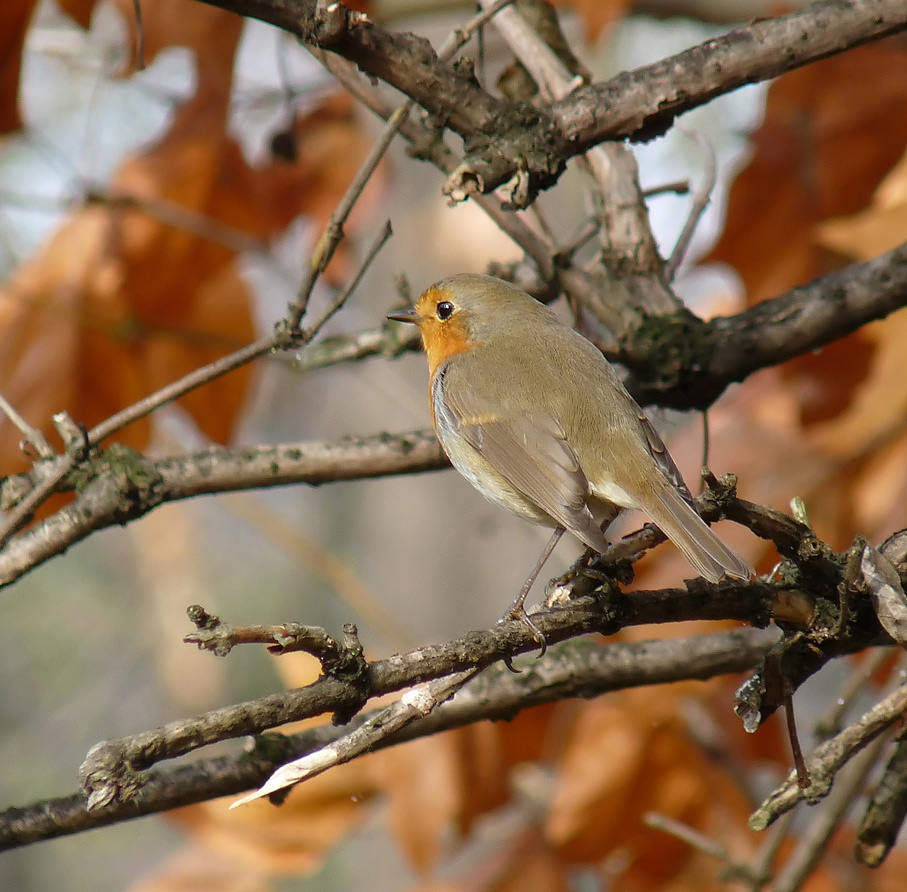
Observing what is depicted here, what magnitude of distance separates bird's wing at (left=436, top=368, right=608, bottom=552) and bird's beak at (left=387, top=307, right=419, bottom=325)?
0.85ft

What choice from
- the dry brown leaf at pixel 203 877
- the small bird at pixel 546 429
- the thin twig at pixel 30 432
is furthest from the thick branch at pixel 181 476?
the dry brown leaf at pixel 203 877

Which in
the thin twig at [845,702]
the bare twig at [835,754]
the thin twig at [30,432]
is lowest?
the bare twig at [835,754]

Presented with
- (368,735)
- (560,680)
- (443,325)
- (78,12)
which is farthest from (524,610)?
(78,12)

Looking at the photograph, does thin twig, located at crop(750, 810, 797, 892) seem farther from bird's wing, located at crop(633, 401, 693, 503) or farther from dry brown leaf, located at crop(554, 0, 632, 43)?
dry brown leaf, located at crop(554, 0, 632, 43)

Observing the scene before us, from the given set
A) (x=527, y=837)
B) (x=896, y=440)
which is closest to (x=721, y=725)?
(x=527, y=837)

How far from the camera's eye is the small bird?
2.20 metres

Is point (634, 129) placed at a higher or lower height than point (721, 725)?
higher

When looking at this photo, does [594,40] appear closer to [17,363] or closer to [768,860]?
[17,363]

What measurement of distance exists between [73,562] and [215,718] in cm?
1318

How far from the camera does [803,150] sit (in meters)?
2.81

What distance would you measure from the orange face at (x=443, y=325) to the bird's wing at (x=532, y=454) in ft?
1.06

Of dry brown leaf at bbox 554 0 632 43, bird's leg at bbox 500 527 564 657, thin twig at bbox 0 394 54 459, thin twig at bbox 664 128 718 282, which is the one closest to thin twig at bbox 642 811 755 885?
bird's leg at bbox 500 527 564 657

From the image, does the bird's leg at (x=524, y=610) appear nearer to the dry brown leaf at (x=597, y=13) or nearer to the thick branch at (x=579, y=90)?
the thick branch at (x=579, y=90)

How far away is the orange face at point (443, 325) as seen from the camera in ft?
9.49
